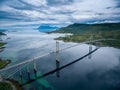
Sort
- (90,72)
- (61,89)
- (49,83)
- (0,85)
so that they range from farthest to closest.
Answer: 1. (90,72)
2. (49,83)
3. (61,89)
4. (0,85)

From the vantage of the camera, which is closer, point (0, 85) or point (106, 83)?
point (0, 85)

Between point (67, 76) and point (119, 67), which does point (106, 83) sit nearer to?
point (67, 76)

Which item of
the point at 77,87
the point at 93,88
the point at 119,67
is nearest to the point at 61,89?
the point at 77,87

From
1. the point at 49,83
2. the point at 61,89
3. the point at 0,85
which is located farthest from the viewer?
the point at 49,83

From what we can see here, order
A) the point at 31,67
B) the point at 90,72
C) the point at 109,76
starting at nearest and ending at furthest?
1. the point at 109,76
2. the point at 90,72
3. the point at 31,67

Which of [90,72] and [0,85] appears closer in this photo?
[0,85]

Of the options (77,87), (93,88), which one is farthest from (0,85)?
(93,88)

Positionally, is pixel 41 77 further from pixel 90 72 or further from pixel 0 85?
pixel 90 72

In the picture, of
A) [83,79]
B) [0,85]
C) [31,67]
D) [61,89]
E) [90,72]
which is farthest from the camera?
[31,67]

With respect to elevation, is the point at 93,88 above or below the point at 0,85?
below
